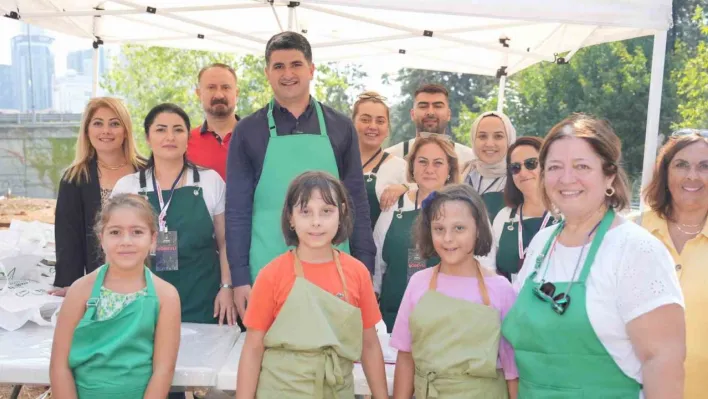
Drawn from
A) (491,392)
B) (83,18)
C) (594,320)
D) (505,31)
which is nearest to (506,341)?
(491,392)

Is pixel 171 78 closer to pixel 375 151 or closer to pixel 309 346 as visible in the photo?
pixel 375 151

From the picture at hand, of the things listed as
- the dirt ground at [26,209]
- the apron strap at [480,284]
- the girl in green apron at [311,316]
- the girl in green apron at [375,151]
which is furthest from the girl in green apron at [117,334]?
the dirt ground at [26,209]

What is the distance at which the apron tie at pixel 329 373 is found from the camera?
188 cm

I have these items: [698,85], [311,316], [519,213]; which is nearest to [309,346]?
[311,316]

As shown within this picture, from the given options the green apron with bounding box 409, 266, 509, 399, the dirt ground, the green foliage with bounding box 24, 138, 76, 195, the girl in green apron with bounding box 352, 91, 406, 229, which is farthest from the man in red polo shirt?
the green foliage with bounding box 24, 138, 76, 195

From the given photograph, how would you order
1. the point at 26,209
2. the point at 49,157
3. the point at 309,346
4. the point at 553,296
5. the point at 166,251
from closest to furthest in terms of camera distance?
the point at 553,296 → the point at 309,346 → the point at 166,251 → the point at 26,209 → the point at 49,157

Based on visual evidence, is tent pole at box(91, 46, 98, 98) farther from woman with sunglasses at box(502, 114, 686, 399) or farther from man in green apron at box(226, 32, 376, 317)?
woman with sunglasses at box(502, 114, 686, 399)

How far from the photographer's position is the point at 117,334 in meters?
2.00

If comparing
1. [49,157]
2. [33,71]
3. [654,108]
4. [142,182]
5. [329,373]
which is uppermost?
[33,71]

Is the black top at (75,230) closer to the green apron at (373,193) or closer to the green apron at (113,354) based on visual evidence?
the green apron at (113,354)

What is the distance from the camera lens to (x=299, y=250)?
208 cm

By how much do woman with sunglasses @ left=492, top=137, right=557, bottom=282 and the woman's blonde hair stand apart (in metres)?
1.72

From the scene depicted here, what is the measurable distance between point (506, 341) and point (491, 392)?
16 centimetres

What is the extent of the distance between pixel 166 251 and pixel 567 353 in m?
1.67
